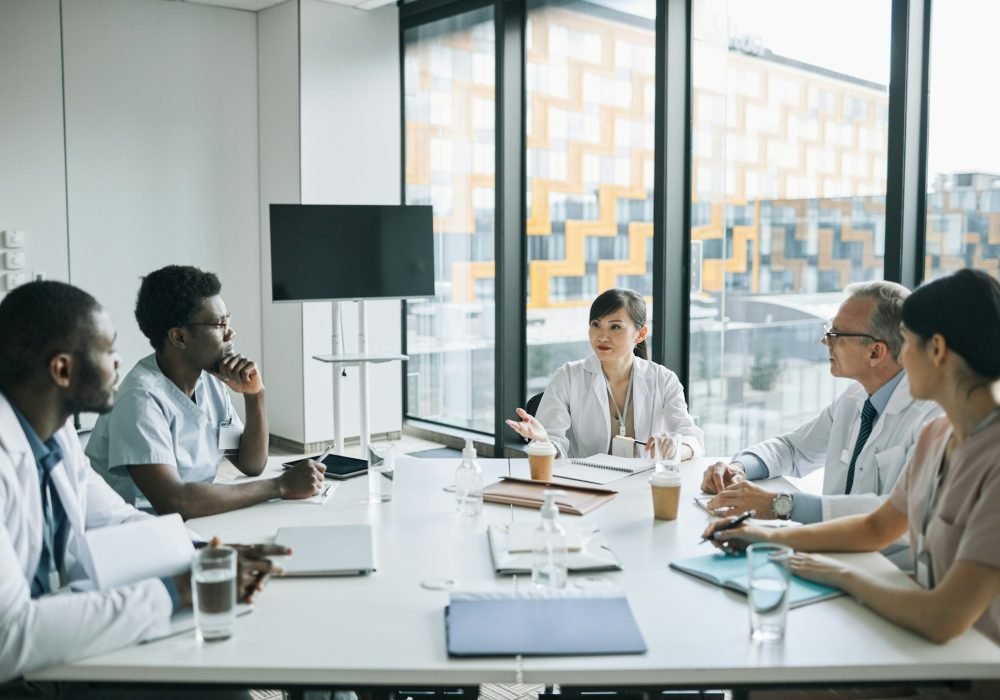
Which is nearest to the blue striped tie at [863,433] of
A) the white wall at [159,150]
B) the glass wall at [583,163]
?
the glass wall at [583,163]

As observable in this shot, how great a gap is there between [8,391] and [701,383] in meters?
3.76

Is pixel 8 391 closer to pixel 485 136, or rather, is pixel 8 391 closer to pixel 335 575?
pixel 335 575

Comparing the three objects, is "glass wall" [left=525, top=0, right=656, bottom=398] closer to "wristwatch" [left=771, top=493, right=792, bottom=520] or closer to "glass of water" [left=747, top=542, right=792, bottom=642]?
"wristwatch" [left=771, top=493, right=792, bottom=520]

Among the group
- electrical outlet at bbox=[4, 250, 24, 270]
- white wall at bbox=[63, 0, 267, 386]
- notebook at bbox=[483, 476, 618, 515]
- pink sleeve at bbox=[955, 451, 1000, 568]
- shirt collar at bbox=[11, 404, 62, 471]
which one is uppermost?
white wall at bbox=[63, 0, 267, 386]

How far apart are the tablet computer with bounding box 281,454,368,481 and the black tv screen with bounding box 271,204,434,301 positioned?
248 cm

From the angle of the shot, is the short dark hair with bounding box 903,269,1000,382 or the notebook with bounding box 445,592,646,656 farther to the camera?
the short dark hair with bounding box 903,269,1000,382

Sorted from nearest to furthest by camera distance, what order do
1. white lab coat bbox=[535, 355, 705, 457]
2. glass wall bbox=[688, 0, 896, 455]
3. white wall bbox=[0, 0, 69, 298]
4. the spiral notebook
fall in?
the spiral notebook, white lab coat bbox=[535, 355, 705, 457], glass wall bbox=[688, 0, 896, 455], white wall bbox=[0, 0, 69, 298]

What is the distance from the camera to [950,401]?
175 centimetres

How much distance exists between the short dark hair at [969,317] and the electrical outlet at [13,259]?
17.0ft

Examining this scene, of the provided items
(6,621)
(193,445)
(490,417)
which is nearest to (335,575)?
(6,621)

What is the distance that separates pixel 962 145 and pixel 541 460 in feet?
7.65

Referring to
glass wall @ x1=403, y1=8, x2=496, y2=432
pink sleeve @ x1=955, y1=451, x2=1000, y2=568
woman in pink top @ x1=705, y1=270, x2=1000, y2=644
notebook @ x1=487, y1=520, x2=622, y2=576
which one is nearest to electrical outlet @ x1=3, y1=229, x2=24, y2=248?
glass wall @ x1=403, y1=8, x2=496, y2=432

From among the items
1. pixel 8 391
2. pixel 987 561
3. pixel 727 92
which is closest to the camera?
pixel 987 561

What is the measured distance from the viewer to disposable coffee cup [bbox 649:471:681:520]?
2217mm
